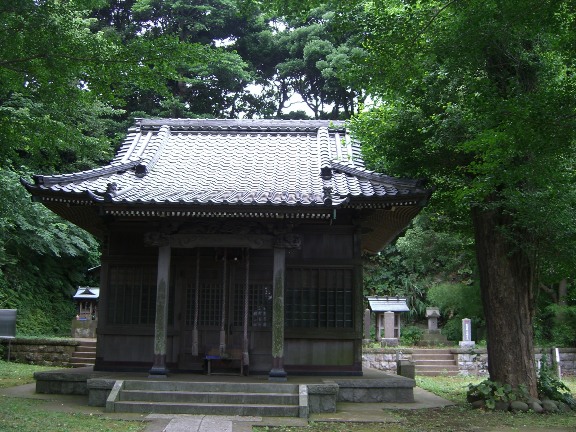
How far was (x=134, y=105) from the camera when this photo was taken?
105ft

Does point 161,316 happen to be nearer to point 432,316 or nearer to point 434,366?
point 434,366

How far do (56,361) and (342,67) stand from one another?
46.8 feet

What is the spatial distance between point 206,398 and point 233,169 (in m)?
5.56

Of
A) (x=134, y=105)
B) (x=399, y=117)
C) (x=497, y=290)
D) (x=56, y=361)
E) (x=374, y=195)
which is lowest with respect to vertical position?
(x=56, y=361)

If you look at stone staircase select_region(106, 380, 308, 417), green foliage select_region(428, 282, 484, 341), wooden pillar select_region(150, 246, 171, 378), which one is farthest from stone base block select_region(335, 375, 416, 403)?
green foliage select_region(428, 282, 484, 341)

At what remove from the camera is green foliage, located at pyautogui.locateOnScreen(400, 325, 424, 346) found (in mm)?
26500

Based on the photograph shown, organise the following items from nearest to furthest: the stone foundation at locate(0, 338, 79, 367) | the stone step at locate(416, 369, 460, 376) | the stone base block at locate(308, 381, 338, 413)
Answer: the stone base block at locate(308, 381, 338, 413)
the stone foundation at locate(0, 338, 79, 367)
the stone step at locate(416, 369, 460, 376)

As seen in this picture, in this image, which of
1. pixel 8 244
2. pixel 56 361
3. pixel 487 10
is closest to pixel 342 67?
pixel 487 10

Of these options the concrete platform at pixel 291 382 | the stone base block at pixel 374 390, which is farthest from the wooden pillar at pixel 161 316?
the stone base block at pixel 374 390

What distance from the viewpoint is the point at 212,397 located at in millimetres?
10539

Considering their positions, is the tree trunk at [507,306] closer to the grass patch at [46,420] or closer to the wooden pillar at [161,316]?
the wooden pillar at [161,316]

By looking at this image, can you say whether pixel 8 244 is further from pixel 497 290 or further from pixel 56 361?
pixel 497 290

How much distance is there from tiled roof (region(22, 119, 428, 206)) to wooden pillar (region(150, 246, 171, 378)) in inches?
51.9

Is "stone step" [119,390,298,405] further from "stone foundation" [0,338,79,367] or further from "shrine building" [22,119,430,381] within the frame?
"stone foundation" [0,338,79,367]
